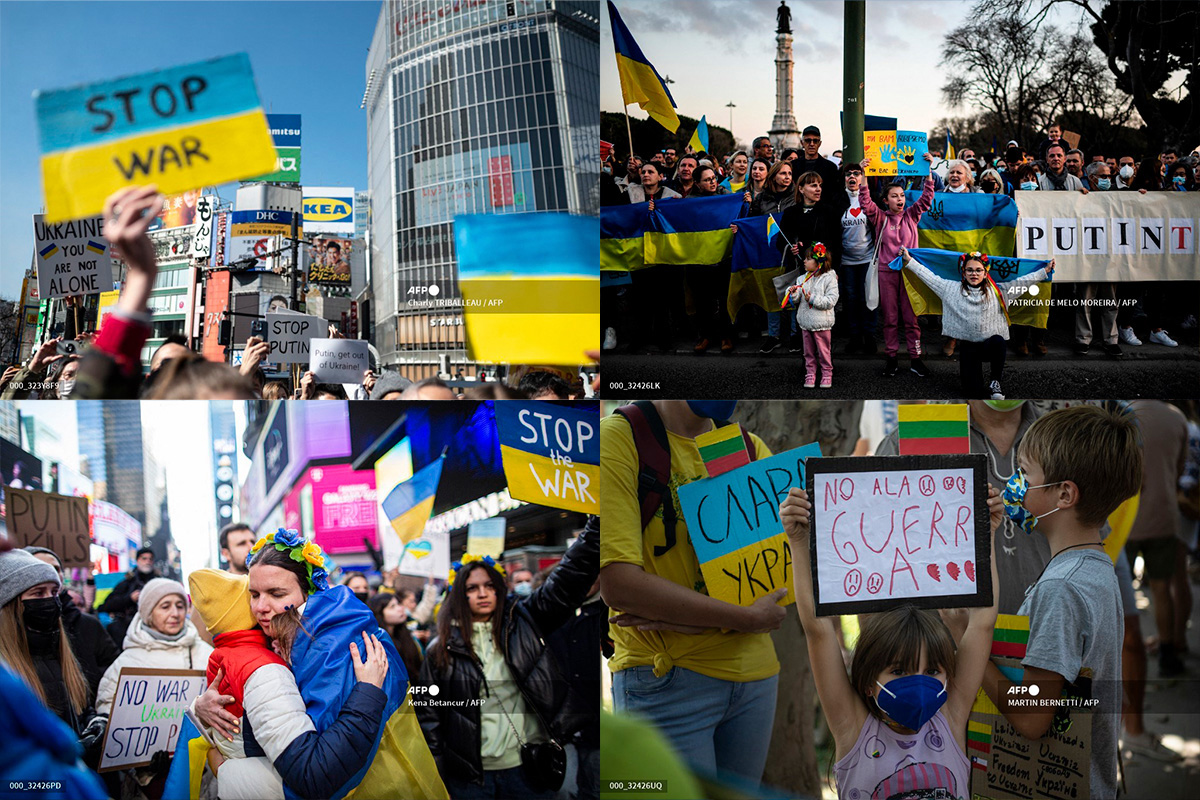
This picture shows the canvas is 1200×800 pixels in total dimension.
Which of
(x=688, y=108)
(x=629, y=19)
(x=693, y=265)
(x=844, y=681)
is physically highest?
(x=629, y=19)

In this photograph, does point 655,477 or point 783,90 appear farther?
point 783,90

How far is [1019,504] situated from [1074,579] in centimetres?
43

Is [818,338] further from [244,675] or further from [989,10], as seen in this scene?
[244,675]

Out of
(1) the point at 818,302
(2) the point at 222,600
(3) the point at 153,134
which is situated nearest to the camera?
(3) the point at 153,134

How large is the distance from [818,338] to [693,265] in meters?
0.73

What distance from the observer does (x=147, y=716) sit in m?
4.72

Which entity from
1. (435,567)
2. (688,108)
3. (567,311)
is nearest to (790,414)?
(567,311)

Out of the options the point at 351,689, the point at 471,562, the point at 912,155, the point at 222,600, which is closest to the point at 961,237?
the point at 912,155

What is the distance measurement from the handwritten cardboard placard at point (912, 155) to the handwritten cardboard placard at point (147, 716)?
4.27 m

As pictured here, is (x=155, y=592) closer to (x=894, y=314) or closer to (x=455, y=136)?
(x=455, y=136)

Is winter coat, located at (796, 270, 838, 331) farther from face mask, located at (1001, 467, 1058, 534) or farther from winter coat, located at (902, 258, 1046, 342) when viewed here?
face mask, located at (1001, 467, 1058, 534)

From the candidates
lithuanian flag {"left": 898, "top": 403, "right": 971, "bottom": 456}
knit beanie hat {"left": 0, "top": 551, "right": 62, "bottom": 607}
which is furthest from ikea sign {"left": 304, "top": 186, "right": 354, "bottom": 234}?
lithuanian flag {"left": 898, "top": 403, "right": 971, "bottom": 456}

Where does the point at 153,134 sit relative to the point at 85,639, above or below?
above

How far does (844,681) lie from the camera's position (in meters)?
4.59
